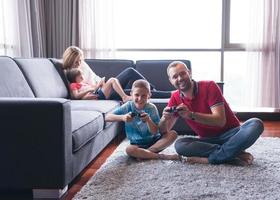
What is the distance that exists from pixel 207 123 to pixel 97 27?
2674 mm

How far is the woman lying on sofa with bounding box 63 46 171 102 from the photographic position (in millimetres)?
3551

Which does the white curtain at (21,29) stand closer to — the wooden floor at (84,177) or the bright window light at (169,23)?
the bright window light at (169,23)

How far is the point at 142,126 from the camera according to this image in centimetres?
260

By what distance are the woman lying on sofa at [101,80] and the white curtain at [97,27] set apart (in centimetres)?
81

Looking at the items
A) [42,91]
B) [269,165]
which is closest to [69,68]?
[42,91]

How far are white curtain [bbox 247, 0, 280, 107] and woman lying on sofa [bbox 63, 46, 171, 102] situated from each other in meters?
1.31

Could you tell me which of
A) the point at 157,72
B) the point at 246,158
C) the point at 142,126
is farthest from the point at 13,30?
the point at 246,158

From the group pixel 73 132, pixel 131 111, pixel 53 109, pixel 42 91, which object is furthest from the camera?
pixel 42 91

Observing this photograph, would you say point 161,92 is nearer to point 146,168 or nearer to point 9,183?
point 146,168

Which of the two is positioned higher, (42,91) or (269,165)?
(42,91)

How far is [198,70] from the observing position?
4.75 meters

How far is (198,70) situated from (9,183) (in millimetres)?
3313

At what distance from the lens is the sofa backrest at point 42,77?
115 inches

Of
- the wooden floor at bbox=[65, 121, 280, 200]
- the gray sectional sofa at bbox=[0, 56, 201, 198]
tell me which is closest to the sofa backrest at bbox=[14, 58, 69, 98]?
the wooden floor at bbox=[65, 121, 280, 200]
